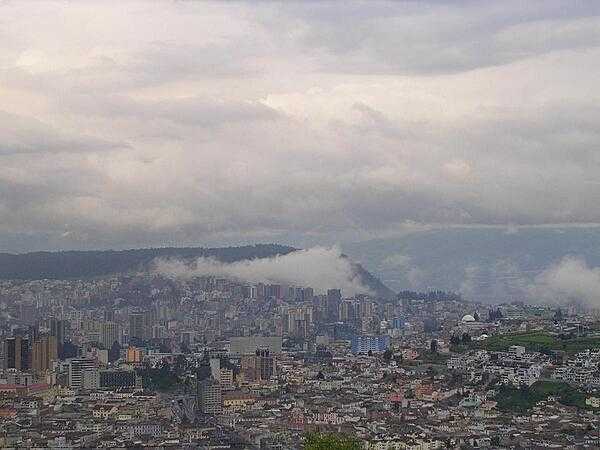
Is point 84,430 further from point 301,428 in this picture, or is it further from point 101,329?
point 101,329

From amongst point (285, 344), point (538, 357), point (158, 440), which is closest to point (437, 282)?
point (285, 344)

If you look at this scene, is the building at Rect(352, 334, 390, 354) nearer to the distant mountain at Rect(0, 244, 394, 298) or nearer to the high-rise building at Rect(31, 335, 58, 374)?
the distant mountain at Rect(0, 244, 394, 298)

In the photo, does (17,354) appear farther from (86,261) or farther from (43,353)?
(86,261)

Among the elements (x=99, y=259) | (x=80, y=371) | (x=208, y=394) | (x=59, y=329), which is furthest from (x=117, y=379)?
(x=99, y=259)

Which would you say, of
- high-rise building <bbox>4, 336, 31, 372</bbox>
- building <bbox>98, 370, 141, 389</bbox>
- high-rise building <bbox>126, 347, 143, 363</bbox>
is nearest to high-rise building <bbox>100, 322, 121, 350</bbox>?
high-rise building <bbox>126, 347, 143, 363</bbox>

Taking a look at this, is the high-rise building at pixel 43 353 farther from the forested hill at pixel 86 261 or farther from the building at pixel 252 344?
the building at pixel 252 344

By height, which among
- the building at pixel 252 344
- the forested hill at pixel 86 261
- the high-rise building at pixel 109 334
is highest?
the forested hill at pixel 86 261

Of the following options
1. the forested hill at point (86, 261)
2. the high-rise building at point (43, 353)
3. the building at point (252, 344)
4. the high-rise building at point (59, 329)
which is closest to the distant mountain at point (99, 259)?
the forested hill at point (86, 261)
